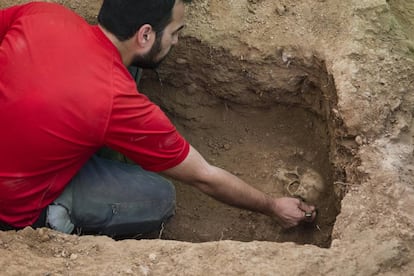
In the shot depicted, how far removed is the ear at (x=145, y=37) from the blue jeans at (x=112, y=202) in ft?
2.00

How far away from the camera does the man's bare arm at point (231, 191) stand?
2830mm

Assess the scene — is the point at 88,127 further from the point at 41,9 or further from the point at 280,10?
the point at 280,10

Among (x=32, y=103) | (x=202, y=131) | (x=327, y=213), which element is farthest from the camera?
(x=202, y=131)

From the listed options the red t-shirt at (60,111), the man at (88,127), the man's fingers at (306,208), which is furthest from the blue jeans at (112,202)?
the man's fingers at (306,208)

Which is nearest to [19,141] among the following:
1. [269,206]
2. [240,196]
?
[240,196]

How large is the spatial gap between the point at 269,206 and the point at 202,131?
33.2 inches

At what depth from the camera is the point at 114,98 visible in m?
2.60

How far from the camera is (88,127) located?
2609 mm

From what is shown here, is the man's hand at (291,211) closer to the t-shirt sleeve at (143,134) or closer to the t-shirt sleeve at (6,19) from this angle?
the t-shirt sleeve at (143,134)

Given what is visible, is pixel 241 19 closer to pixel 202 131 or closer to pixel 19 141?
pixel 202 131

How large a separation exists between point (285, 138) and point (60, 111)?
150 centimetres

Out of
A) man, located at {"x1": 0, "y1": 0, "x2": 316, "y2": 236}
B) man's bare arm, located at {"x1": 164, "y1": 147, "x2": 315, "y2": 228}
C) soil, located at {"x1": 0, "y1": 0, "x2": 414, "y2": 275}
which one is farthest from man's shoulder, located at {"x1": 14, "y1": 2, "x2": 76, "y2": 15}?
man's bare arm, located at {"x1": 164, "y1": 147, "x2": 315, "y2": 228}

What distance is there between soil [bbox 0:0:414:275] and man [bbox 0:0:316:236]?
296 millimetres

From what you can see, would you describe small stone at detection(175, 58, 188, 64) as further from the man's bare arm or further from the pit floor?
the man's bare arm
